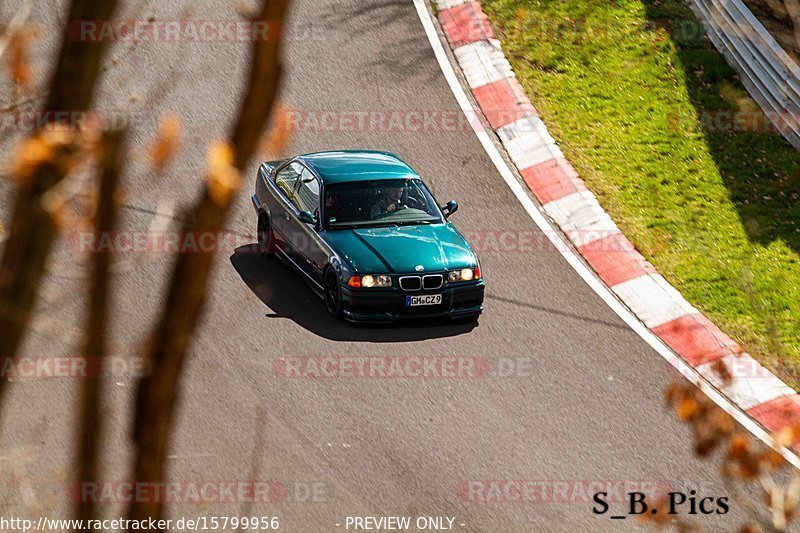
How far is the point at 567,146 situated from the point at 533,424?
517cm

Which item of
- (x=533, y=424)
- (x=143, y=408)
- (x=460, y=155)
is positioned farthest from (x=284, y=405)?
(x=143, y=408)

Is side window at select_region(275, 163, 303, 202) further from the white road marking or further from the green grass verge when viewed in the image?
the green grass verge

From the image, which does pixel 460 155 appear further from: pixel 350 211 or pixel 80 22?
pixel 80 22

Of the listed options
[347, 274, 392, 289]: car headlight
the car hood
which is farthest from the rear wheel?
[347, 274, 392, 289]: car headlight

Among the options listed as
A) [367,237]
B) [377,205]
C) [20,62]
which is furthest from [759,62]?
[20,62]

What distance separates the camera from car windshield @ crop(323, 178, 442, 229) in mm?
11523

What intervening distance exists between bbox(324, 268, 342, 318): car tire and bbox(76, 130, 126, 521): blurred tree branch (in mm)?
7830

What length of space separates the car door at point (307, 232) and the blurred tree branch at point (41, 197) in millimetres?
7922

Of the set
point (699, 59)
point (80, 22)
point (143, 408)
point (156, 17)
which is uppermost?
point (80, 22)

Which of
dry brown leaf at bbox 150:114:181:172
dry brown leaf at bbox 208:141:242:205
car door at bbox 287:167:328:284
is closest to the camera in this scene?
dry brown leaf at bbox 208:141:242:205

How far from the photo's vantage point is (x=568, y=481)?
351 inches

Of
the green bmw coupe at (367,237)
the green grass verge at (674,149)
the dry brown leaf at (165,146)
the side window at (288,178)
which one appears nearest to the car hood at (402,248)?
the green bmw coupe at (367,237)

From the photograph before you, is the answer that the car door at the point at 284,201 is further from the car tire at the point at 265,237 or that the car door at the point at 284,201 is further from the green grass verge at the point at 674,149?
the green grass verge at the point at 674,149

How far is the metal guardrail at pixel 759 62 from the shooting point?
13969 mm
